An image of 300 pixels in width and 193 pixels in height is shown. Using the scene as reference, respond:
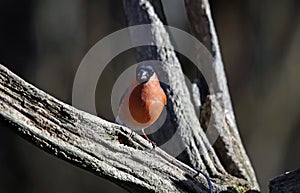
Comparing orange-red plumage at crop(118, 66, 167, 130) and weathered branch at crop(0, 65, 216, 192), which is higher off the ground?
orange-red plumage at crop(118, 66, 167, 130)

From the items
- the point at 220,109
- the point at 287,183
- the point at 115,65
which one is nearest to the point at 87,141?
the point at 287,183

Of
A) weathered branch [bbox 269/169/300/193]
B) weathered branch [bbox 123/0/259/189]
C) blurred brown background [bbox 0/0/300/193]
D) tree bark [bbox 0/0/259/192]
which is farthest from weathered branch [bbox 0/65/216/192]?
blurred brown background [bbox 0/0/300/193]

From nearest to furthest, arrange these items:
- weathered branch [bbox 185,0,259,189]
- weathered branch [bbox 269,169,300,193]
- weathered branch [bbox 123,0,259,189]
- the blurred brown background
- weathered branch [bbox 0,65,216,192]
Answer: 1. weathered branch [bbox 0,65,216,192]
2. weathered branch [bbox 269,169,300,193]
3. weathered branch [bbox 123,0,259,189]
4. weathered branch [bbox 185,0,259,189]
5. the blurred brown background

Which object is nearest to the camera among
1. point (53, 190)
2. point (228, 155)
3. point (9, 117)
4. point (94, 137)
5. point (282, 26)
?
point (9, 117)

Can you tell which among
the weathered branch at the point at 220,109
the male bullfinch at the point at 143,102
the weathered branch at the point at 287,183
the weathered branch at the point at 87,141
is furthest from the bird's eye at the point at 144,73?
the weathered branch at the point at 287,183

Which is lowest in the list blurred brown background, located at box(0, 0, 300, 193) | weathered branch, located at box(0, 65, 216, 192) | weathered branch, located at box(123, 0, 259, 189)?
weathered branch, located at box(0, 65, 216, 192)

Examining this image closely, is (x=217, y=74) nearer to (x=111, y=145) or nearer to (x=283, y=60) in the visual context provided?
(x=111, y=145)

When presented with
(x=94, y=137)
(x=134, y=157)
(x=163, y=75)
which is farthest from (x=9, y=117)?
(x=163, y=75)

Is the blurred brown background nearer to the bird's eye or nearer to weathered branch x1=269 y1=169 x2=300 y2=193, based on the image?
the bird's eye

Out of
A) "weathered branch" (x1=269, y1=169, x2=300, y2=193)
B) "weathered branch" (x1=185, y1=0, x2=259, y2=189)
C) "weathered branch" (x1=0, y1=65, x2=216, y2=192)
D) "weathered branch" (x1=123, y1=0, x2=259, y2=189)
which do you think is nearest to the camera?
"weathered branch" (x1=0, y1=65, x2=216, y2=192)
